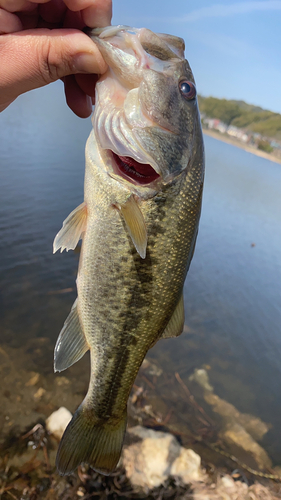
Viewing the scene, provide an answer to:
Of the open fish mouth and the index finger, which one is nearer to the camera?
the index finger

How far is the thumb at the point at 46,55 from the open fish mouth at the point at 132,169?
1.62 feet

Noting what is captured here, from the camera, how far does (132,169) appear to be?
1828mm

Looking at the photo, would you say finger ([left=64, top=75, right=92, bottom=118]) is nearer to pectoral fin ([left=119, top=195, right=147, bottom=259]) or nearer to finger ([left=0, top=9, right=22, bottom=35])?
finger ([left=0, top=9, right=22, bottom=35])

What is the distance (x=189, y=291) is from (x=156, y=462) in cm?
485

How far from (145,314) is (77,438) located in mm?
943

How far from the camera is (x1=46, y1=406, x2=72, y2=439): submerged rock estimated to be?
3660 mm

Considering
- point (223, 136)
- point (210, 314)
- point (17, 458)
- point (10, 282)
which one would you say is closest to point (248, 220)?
point (210, 314)

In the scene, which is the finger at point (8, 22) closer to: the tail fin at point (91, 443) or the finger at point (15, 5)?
the finger at point (15, 5)

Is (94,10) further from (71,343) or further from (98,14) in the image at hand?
(71,343)

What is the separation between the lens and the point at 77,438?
2.00m

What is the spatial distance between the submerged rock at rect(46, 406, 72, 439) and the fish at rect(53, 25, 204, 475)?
194cm

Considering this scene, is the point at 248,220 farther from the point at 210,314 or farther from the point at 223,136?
the point at 223,136

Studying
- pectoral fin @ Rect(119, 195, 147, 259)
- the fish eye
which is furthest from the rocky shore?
the fish eye

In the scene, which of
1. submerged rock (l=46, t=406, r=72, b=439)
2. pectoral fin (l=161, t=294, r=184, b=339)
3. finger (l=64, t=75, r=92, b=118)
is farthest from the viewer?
submerged rock (l=46, t=406, r=72, b=439)
